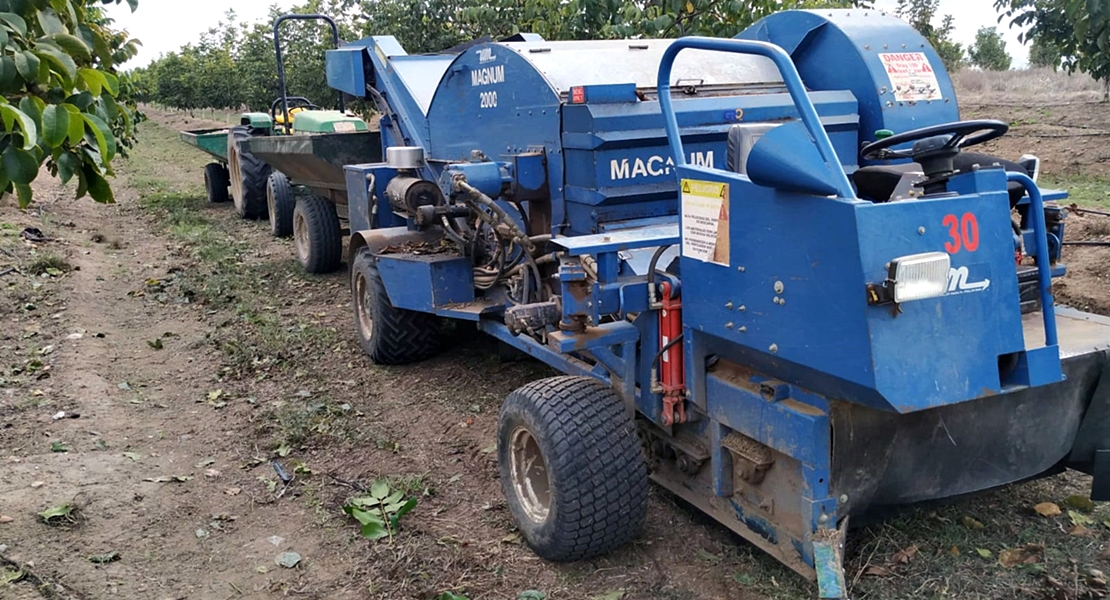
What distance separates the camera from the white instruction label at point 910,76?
15.8 ft

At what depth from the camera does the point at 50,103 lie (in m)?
2.11

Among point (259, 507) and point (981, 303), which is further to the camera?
point (259, 507)

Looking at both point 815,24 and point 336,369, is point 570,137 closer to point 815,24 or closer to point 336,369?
point 815,24

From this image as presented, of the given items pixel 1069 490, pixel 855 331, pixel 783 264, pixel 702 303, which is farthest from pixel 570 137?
pixel 1069 490

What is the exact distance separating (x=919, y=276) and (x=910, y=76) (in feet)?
7.89

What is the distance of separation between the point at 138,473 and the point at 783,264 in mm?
3484

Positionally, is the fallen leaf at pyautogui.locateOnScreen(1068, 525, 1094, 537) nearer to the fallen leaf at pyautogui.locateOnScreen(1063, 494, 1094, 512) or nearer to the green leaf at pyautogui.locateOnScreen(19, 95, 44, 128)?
the fallen leaf at pyautogui.locateOnScreen(1063, 494, 1094, 512)

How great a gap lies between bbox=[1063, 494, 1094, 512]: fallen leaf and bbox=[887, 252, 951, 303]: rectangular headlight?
5.64 ft

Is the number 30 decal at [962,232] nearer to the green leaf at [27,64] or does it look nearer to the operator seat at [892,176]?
the operator seat at [892,176]

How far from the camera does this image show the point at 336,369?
655cm

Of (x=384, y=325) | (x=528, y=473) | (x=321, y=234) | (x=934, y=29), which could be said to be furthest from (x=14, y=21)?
(x=934, y=29)

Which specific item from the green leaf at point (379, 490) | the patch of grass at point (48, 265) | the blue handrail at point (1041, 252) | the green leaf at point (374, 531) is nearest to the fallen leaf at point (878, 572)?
the blue handrail at point (1041, 252)

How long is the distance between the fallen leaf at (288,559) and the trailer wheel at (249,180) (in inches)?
372

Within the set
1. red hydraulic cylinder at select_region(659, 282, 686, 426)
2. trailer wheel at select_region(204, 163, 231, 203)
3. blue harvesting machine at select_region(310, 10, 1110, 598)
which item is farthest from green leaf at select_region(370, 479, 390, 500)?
trailer wheel at select_region(204, 163, 231, 203)
